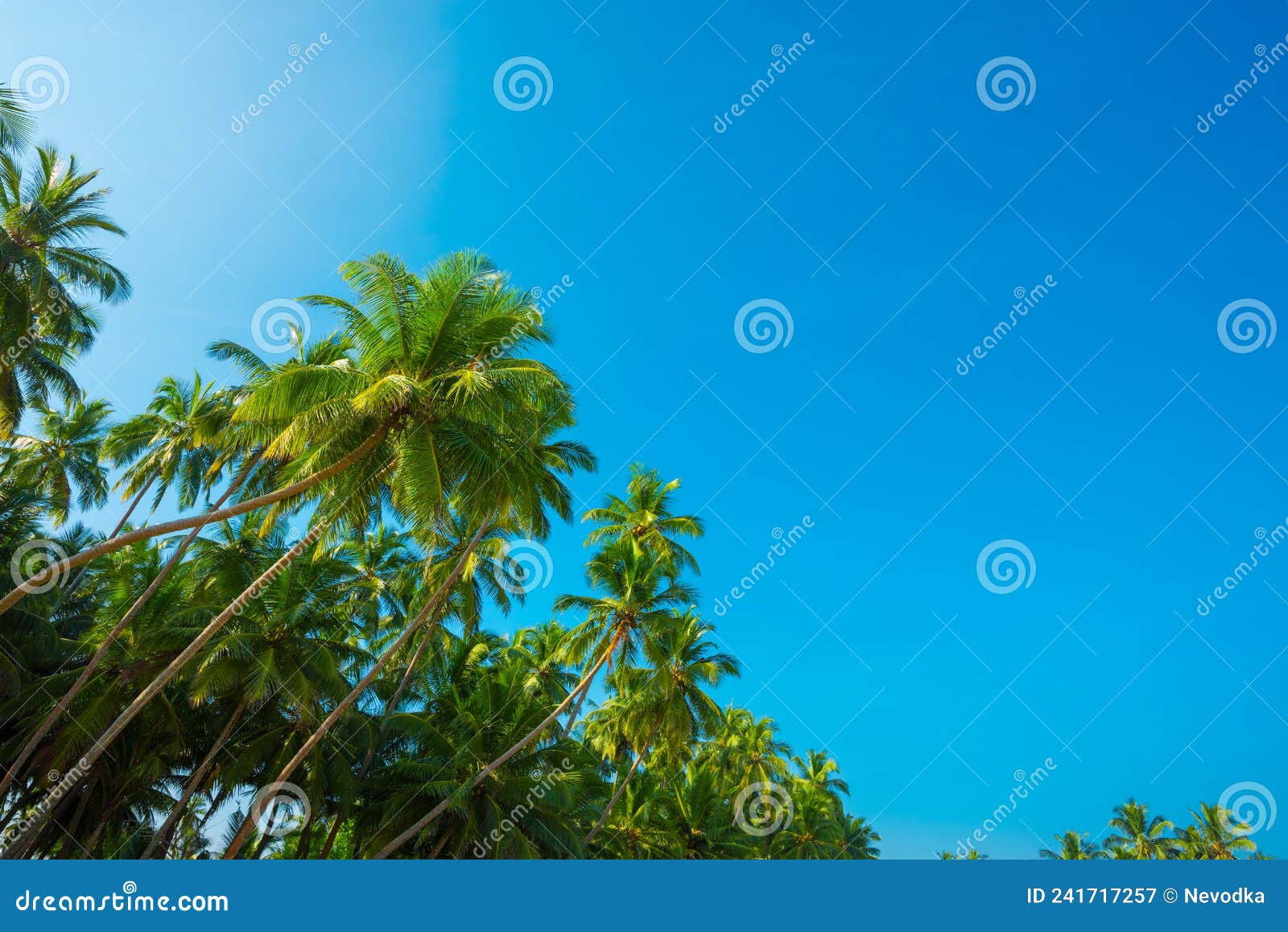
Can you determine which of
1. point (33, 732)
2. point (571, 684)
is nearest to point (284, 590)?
point (33, 732)

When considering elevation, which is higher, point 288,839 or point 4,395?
point 4,395

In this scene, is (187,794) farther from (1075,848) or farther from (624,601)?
(1075,848)

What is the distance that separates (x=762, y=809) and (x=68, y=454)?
37.6m

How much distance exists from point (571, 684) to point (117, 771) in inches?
731

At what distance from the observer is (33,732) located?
68.8 ft

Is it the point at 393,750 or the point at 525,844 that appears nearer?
the point at 525,844
